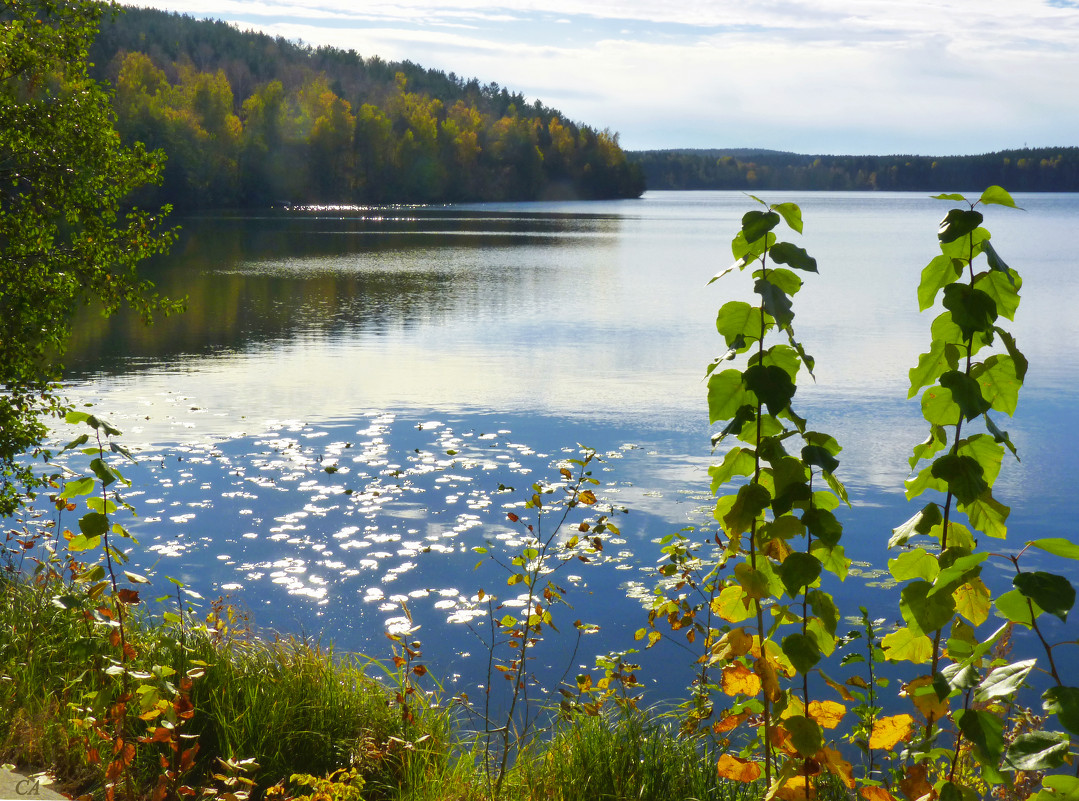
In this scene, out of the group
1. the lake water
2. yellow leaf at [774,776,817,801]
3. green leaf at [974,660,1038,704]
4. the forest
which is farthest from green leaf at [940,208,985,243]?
the forest

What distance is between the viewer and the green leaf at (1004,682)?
138cm

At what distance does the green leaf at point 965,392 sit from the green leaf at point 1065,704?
20.1 inches

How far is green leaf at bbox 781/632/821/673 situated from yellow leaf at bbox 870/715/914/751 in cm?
29

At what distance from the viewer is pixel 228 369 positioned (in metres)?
16.7

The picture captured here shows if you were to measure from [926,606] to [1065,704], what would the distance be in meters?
0.34

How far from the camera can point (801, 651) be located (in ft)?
6.27

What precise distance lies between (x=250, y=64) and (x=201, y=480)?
139538 mm

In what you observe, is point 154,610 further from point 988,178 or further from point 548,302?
point 988,178

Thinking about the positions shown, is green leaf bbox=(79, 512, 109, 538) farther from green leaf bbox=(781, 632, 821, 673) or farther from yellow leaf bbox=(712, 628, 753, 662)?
green leaf bbox=(781, 632, 821, 673)

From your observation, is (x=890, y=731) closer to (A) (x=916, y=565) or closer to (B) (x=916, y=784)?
(B) (x=916, y=784)

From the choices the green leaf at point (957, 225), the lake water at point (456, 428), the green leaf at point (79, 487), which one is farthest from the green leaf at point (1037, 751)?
the lake water at point (456, 428)

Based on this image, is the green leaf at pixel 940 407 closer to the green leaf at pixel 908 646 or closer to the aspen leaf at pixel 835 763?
the green leaf at pixel 908 646

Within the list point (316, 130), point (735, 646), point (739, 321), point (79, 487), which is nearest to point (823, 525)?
point (735, 646)

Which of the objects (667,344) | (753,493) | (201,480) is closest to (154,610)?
(201,480)
